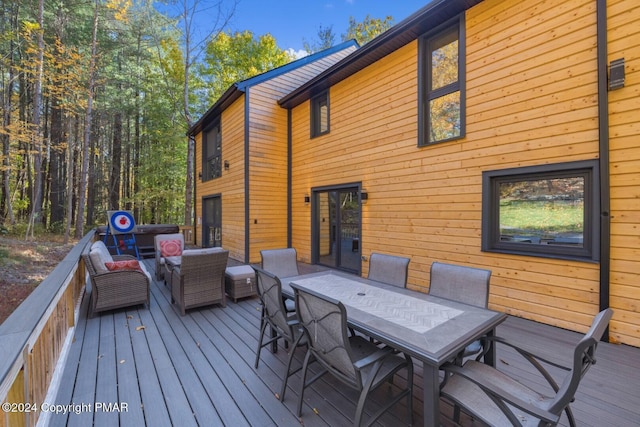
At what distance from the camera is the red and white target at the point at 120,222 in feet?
23.8

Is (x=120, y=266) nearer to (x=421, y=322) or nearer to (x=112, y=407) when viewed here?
(x=112, y=407)

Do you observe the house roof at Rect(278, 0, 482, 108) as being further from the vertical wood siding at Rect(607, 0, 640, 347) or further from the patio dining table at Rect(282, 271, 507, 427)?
the patio dining table at Rect(282, 271, 507, 427)

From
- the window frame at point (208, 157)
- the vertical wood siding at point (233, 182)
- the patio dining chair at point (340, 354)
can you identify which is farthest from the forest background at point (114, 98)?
the patio dining chair at point (340, 354)

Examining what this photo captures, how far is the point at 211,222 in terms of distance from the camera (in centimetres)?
948

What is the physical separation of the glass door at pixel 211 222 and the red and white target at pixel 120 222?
2.34 meters

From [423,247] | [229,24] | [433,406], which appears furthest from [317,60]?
[433,406]

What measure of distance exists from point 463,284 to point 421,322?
0.88 meters

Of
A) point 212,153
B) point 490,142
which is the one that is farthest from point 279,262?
point 212,153

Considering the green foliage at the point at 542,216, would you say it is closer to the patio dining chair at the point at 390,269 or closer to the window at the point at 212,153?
the patio dining chair at the point at 390,269

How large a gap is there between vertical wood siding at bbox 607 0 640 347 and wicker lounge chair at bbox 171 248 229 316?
472 cm

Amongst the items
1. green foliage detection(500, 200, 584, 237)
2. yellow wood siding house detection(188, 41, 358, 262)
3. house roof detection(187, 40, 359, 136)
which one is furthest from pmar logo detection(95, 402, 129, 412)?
house roof detection(187, 40, 359, 136)

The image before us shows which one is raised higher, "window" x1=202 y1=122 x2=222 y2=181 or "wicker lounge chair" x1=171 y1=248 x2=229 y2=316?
"window" x1=202 y1=122 x2=222 y2=181

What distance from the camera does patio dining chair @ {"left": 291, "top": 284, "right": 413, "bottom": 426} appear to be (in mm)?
1611

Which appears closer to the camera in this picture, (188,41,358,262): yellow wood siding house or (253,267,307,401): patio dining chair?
(253,267,307,401): patio dining chair
